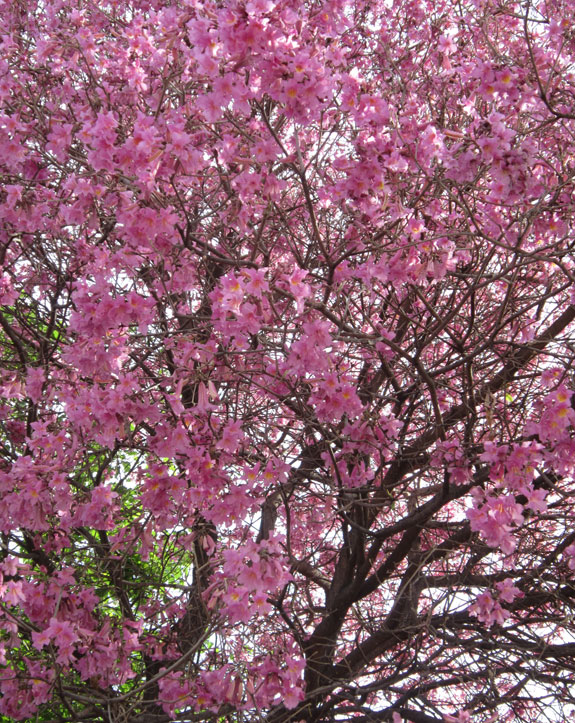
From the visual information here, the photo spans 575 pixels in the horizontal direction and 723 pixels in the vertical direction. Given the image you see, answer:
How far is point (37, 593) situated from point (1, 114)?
8.75ft

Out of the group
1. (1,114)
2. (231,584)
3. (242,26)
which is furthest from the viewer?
(1,114)

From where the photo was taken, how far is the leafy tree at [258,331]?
2.87m

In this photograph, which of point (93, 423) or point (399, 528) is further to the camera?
point (399, 528)

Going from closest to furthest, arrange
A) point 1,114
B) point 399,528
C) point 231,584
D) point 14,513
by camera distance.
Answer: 1. point 231,584
2. point 14,513
3. point 1,114
4. point 399,528

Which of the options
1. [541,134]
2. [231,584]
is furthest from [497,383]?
[231,584]

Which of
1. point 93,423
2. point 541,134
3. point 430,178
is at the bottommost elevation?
point 93,423

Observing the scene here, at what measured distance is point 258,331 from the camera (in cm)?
303

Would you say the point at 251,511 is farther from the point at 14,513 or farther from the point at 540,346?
the point at 540,346

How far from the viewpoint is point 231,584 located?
3049 mm

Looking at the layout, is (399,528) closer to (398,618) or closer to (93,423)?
(398,618)

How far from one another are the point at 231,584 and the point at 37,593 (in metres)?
1.33

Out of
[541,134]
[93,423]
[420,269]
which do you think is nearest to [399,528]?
[420,269]

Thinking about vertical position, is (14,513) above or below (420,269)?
below

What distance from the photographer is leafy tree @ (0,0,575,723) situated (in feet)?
9.40
